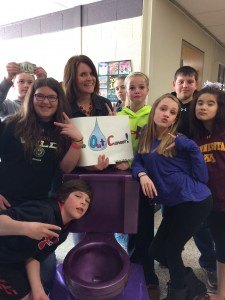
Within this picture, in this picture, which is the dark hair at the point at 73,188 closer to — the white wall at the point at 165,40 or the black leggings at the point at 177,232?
the black leggings at the point at 177,232

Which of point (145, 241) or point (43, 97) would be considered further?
point (145, 241)

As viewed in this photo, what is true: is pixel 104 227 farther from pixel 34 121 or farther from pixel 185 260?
pixel 185 260

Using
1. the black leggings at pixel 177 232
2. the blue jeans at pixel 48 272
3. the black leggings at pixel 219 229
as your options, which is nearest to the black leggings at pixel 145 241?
the black leggings at pixel 177 232

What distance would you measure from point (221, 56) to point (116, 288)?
5.30 meters

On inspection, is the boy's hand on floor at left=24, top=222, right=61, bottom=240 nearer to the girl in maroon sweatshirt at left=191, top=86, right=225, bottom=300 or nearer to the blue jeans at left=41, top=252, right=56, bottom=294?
the blue jeans at left=41, top=252, right=56, bottom=294

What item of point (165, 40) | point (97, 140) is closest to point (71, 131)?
point (97, 140)

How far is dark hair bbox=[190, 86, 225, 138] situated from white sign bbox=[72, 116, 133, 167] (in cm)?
36

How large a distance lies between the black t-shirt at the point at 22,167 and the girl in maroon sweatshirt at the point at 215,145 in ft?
2.45

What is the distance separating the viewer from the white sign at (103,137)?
124cm

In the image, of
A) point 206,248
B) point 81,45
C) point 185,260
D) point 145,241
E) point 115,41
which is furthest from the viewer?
point 81,45

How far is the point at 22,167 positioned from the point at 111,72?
2150 millimetres

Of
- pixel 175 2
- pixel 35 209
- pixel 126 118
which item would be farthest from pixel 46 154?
pixel 175 2

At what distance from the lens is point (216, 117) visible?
1296 millimetres

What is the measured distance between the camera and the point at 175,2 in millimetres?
3023
